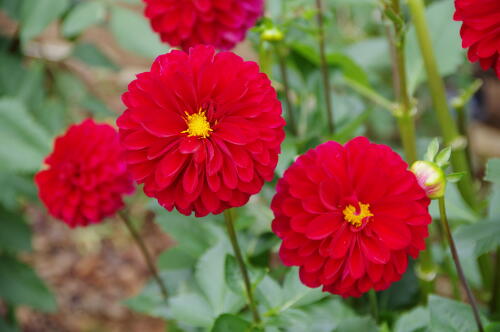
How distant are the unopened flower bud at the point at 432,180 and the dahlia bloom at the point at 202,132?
11cm

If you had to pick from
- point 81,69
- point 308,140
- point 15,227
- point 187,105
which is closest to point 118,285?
point 15,227

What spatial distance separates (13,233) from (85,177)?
19.9 inches

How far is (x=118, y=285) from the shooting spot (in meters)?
1.47

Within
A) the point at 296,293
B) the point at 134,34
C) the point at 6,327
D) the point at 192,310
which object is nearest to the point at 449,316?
the point at 296,293

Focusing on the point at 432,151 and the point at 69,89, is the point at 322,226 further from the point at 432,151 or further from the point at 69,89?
the point at 69,89

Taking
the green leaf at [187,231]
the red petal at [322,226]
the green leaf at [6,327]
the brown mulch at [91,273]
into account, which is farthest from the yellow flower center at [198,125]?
the brown mulch at [91,273]

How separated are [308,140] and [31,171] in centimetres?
42

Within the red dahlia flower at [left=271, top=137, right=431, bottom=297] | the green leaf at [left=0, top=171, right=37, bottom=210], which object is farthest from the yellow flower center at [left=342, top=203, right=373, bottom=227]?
the green leaf at [left=0, top=171, right=37, bottom=210]

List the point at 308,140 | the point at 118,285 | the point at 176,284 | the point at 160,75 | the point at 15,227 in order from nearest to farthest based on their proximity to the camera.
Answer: the point at 160,75
the point at 308,140
the point at 176,284
the point at 15,227
the point at 118,285

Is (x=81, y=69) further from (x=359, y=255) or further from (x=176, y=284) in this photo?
(x=359, y=255)

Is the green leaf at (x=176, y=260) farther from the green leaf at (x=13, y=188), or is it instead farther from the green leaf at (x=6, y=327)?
the green leaf at (x=6, y=327)

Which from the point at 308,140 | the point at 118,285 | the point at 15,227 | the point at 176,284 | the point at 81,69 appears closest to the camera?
the point at 308,140

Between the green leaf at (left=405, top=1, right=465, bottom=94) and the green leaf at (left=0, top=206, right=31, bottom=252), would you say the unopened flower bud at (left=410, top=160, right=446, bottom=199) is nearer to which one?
the green leaf at (left=405, top=1, right=465, bottom=94)

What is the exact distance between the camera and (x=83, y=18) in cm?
89
